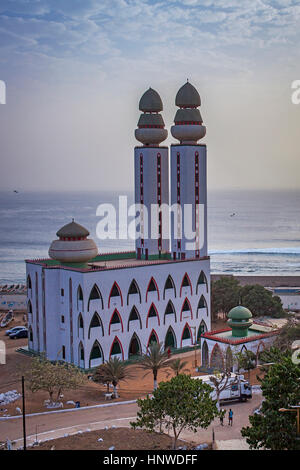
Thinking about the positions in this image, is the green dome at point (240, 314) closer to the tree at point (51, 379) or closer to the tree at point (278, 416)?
the tree at point (51, 379)

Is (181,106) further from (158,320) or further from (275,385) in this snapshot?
(275,385)

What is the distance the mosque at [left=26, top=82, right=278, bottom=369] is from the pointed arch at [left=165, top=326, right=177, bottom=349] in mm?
65

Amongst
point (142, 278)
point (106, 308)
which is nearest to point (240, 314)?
point (142, 278)

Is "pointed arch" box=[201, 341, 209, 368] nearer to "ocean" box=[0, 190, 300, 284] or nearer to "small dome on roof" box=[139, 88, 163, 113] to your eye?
"small dome on roof" box=[139, 88, 163, 113]

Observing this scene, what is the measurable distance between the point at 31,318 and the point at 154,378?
1112 centimetres

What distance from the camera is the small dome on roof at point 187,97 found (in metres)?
45.9

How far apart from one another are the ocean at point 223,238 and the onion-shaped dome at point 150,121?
5537 centimetres

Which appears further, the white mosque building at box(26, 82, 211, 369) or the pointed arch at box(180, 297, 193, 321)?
the pointed arch at box(180, 297, 193, 321)

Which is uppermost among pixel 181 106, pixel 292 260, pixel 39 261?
pixel 181 106

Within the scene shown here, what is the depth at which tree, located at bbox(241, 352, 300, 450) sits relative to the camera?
22.6 meters

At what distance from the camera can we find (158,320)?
42594 millimetres

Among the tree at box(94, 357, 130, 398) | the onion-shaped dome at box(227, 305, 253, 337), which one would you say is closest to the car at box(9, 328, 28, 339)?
the tree at box(94, 357, 130, 398)
